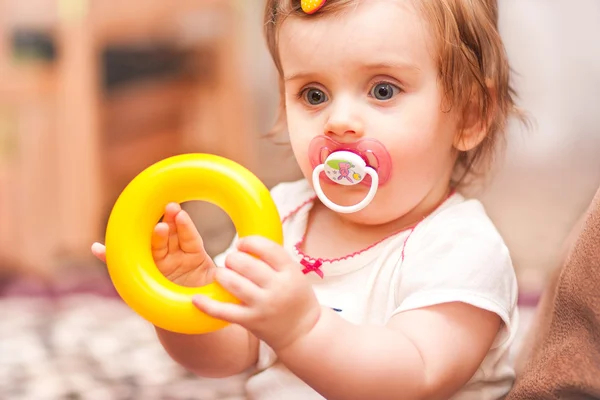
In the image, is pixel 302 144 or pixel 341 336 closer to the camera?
pixel 341 336

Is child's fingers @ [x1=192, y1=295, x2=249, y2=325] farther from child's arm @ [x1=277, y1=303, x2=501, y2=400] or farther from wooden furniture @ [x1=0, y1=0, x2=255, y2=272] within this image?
wooden furniture @ [x1=0, y1=0, x2=255, y2=272]

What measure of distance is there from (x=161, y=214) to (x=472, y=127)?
1.19ft

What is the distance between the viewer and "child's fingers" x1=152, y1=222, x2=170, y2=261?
2.87ft

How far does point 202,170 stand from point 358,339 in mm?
232

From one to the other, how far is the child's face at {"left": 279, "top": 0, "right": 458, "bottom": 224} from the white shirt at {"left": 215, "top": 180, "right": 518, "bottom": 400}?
5cm

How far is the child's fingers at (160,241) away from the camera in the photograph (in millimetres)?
875

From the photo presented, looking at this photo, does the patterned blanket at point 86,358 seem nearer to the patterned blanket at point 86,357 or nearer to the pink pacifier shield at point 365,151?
the patterned blanket at point 86,357

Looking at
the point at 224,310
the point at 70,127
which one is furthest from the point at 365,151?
the point at 70,127

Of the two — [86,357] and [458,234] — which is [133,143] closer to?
[86,357]

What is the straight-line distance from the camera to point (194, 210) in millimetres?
2742

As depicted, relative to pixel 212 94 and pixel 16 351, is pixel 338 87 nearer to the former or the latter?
pixel 16 351

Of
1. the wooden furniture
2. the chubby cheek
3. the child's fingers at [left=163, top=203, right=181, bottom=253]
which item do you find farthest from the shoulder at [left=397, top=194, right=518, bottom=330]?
the wooden furniture

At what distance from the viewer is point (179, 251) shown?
3.01 ft

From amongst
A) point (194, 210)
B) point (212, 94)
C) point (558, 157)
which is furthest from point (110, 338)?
point (558, 157)
